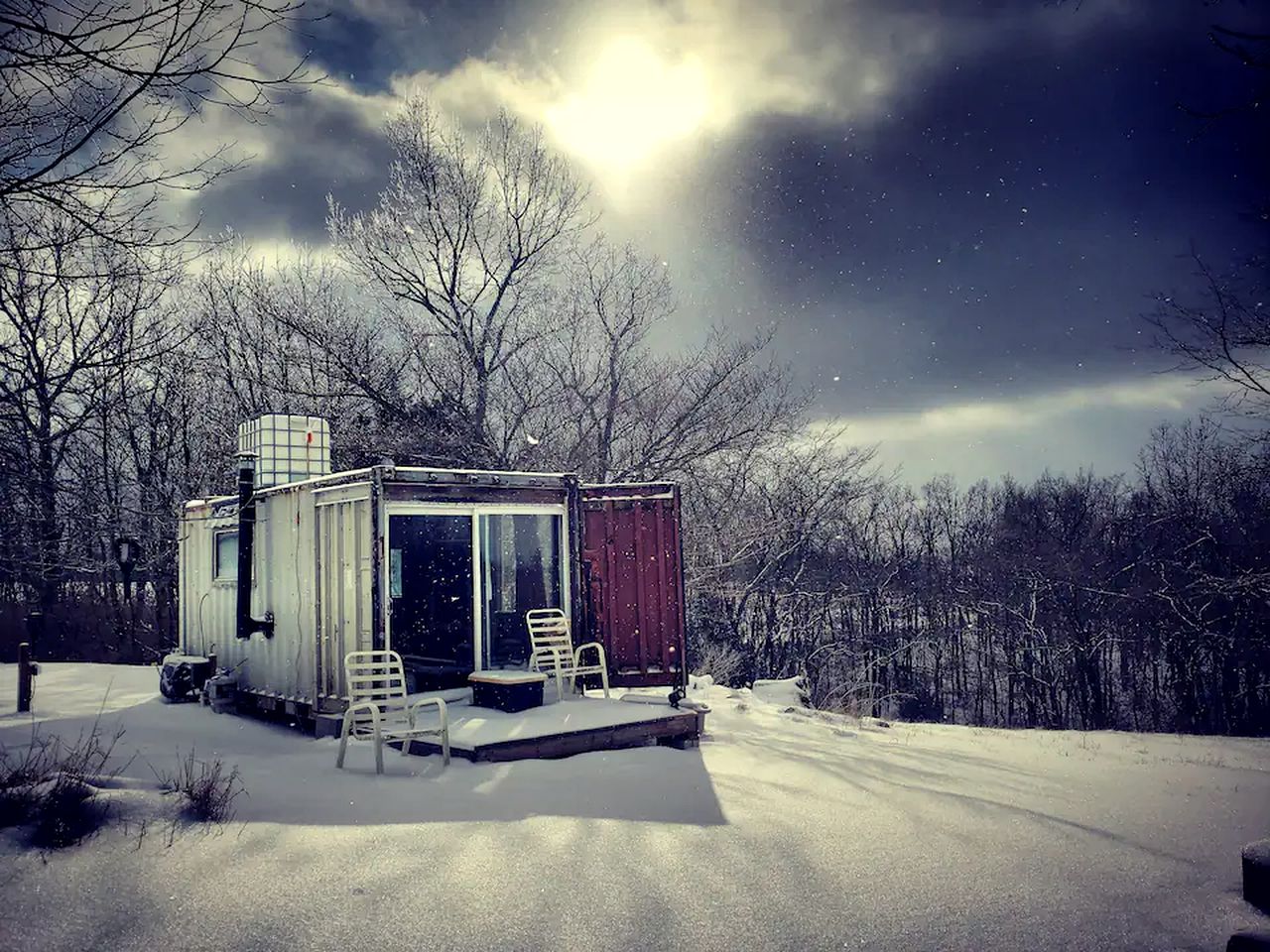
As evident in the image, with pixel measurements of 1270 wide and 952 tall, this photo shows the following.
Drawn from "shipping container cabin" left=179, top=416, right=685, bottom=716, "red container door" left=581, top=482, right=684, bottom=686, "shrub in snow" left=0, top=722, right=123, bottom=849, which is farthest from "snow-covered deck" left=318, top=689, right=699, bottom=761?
"shrub in snow" left=0, top=722, right=123, bottom=849

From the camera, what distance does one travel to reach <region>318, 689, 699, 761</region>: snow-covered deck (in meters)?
6.59

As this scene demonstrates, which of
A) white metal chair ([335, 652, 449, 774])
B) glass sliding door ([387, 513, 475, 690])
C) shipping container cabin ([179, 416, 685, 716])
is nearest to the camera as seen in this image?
white metal chair ([335, 652, 449, 774])

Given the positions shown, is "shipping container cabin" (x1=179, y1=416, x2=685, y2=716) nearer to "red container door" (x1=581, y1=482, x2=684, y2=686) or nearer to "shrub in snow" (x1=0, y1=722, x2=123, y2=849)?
"red container door" (x1=581, y1=482, x2=684, y2=686)

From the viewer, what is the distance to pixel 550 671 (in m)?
9.07

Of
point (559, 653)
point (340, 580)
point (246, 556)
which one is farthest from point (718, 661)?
point (340, 580)

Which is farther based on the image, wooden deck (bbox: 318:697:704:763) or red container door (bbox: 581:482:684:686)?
red container door (bbox: 581:482:684:686)

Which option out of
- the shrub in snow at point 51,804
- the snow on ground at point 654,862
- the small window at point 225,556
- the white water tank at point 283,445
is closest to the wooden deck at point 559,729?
the snow on ground at point 654,862

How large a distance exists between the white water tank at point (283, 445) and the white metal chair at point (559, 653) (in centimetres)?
370

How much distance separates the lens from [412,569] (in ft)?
35.3

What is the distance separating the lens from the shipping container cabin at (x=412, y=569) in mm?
8039

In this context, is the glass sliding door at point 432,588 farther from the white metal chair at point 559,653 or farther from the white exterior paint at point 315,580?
the white metal chair at point 559,653

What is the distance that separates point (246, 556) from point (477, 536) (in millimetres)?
3267

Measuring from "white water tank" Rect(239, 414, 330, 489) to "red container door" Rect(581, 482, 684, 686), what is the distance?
3.74 metres

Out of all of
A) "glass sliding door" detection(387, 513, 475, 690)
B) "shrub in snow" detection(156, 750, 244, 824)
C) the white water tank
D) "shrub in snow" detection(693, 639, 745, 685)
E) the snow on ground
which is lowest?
"shrub in snow" detection(693, 639, 745, 685)
